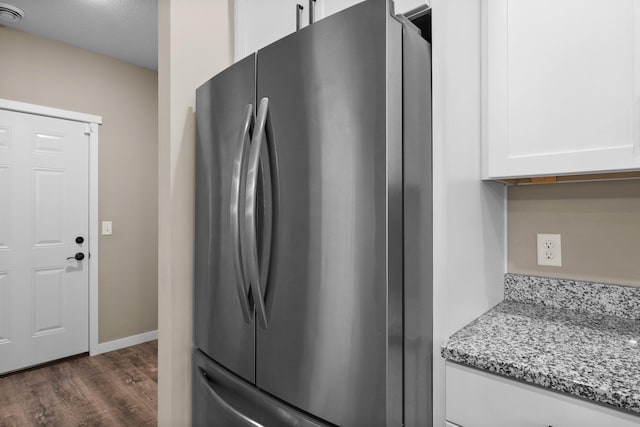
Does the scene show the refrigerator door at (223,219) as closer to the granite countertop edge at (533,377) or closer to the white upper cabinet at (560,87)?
the granite countertop edge at (533,377)

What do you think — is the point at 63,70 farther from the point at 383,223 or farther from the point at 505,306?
the point at 505,306

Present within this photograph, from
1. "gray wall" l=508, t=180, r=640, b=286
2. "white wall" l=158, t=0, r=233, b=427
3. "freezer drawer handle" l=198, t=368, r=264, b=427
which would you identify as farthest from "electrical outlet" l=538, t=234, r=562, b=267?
"white wall" l=158, t=0, r=233, b=427

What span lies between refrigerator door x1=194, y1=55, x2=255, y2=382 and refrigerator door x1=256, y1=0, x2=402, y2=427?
13cm

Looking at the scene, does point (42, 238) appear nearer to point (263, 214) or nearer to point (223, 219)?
point (223, 219)

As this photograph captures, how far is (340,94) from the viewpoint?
856mm

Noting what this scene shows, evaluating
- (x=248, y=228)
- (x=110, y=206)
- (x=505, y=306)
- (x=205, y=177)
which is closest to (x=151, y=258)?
(x=110, y=206)

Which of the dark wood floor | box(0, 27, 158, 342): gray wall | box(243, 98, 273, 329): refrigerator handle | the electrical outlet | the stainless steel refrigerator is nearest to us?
the stainless steel refrigerator

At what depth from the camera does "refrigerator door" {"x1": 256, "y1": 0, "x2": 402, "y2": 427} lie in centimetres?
78

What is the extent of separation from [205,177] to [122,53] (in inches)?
106

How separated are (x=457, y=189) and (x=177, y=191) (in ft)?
3.61

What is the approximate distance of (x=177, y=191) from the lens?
4.78 feet

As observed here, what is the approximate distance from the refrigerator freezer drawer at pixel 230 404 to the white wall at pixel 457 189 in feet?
1.38

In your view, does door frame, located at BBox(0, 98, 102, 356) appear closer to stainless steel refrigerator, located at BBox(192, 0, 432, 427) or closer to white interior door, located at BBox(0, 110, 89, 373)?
white interior door, located at BBox(0, 110, 89, 373)

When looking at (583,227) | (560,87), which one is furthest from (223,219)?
(583,227)
